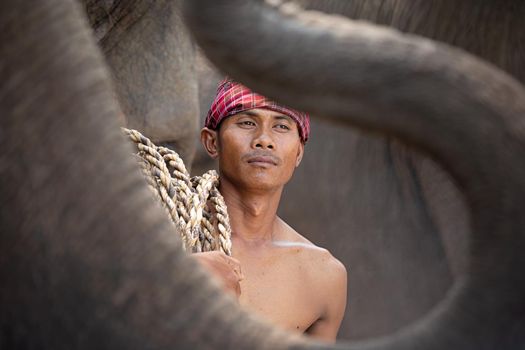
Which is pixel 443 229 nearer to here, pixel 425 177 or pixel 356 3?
pixel 425 177

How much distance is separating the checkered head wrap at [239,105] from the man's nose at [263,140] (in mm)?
48

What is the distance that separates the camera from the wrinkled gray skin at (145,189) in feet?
3.76

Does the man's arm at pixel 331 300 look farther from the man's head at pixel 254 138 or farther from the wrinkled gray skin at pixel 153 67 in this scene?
the wrinkled gray skin at pixel 153 67

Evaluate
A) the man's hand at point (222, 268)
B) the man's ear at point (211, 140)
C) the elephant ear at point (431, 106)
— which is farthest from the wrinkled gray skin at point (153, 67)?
the elephant ear at point (431, 106)

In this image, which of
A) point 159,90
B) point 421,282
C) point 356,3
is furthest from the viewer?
point 159,90

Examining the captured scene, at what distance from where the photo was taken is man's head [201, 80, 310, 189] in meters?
2.45

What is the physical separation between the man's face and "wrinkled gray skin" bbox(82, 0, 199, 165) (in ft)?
3.57

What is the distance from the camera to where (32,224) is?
4.15 ft

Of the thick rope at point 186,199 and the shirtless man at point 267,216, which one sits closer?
the thick rope at point 186,199

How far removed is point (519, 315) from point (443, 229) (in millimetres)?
1536

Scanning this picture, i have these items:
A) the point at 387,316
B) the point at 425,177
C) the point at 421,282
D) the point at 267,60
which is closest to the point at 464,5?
the point at 425,177

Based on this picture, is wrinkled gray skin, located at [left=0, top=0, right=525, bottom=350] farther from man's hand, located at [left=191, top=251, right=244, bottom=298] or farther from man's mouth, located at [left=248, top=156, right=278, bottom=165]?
man's mouth, located at [left=248, top=156, right=278, bottom=165]

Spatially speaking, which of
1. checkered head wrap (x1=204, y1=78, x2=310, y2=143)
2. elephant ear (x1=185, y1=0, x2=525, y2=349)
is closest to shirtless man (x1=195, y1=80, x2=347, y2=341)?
checkered head wrap (x1=204, y1=78, x2=310, y2=143)

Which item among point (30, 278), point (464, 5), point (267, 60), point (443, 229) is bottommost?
point (443, 229)
